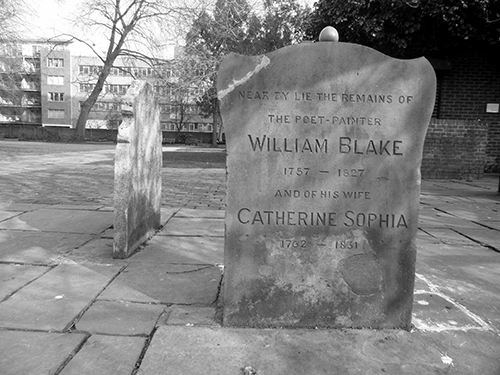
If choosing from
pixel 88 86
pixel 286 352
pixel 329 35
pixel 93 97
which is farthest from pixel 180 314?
pixel 88 86

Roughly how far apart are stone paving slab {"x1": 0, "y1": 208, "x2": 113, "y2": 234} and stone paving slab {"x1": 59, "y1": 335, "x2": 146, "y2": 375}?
256cm

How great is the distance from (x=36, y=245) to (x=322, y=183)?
9.78 feet

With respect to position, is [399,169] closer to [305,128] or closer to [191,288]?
[305,128]

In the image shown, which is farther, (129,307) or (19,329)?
(129,307)

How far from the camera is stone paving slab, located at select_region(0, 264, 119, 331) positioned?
Answer: 2.36 metres

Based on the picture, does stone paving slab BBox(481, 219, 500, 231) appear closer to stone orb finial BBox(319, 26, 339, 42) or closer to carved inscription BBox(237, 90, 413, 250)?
carved inscription BBox(237, 90, 413, 250)

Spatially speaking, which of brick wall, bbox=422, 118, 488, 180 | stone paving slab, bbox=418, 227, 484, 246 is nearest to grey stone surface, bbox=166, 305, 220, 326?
stone paving slab, bbox=418, 227, 484, 246

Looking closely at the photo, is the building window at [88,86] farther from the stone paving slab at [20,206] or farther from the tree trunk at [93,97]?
the stone paving slab at [20,206]

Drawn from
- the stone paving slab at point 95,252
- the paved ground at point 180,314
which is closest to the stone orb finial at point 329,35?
the paved ground at point 180,314

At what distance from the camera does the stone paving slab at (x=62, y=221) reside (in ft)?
15.1

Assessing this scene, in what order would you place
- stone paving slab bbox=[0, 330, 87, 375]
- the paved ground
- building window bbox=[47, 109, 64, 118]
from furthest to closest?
building window bbox=[47, 109, 64, 118], the paved ground, stone paving slab bbox=[0, 330, 87, 375]

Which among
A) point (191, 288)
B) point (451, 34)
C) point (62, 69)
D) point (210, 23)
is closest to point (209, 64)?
point (210, 23)

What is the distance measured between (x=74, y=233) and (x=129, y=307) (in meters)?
2.18

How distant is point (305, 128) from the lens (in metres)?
2.31
